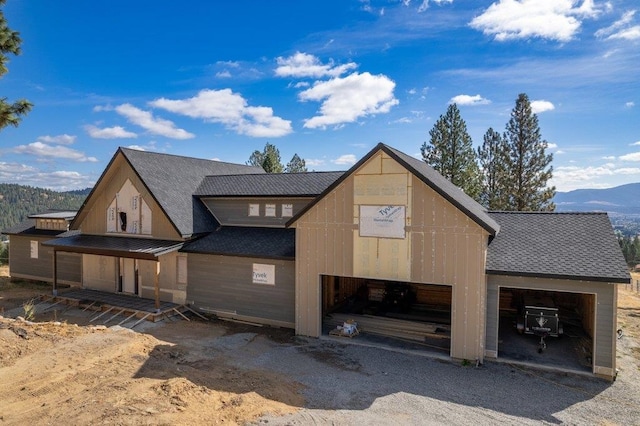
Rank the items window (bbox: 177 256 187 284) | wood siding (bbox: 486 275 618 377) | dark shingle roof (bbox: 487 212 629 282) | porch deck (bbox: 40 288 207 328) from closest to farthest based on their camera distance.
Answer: wood siding (bbox: 486 275 618 377)
dark shingle roof (bbox: 487 212 629 282)
porch deck (bbox: 40 288 207 328)
window (bbox: 177 256 187 284)

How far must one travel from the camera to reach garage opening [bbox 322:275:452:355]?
49.0ft

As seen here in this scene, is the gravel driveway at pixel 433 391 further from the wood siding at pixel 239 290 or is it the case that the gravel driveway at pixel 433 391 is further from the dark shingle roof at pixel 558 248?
the dark shingle roof at pixel 558 248

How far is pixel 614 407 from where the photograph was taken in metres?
9.95

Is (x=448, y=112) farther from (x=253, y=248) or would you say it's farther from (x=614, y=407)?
(x=614, y=407)

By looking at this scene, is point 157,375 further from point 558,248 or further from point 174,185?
point 558,248

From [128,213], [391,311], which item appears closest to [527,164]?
[391,311]

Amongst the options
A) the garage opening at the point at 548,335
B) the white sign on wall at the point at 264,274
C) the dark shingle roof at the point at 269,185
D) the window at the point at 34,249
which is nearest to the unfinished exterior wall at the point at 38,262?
the window at the point at 34,249

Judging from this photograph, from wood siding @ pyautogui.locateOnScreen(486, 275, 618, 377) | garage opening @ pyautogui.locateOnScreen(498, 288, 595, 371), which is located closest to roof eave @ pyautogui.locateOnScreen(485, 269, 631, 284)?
wood siding @ pyautogui.locateOnScreen(486, 275, 618, 377)

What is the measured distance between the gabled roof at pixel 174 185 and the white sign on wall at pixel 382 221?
9013 millimetres

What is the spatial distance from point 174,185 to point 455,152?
24259mm

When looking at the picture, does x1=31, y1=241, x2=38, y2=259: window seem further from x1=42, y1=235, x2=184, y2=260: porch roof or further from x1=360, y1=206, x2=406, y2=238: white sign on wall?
x1=360, y1=206, x2=406, y2=238: white sign on wall

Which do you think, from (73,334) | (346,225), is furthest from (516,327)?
(73,334)

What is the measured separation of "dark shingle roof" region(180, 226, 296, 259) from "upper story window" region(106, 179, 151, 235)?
3.04 meters

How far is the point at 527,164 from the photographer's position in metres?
32.9
